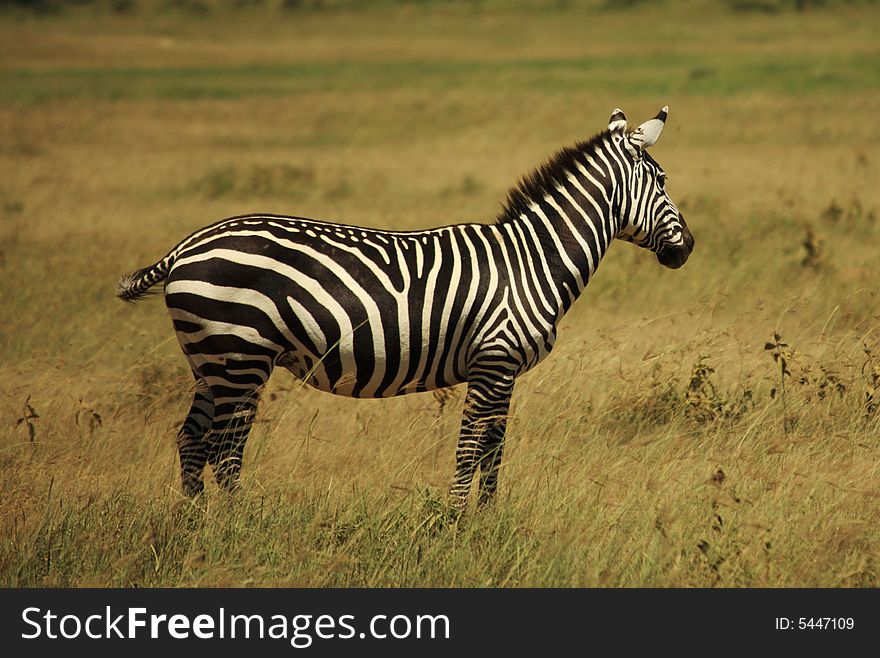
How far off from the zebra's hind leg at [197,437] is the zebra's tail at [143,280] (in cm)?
56

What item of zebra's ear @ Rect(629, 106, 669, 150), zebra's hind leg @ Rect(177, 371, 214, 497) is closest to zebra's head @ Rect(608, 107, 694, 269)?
zebra's ear @ Rect(629, 106, 669, 150)

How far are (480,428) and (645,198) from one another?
174 cm

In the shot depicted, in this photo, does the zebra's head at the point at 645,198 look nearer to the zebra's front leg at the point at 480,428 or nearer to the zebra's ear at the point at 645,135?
the zebra's ear at the point at 645,135

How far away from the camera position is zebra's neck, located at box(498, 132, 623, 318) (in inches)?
256

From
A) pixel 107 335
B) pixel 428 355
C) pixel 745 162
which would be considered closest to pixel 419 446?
pixel 428 355

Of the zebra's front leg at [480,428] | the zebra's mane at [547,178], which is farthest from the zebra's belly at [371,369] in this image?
the zebra's mane at [547,178]

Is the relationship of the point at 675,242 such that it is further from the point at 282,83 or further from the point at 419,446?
the point at 282,83

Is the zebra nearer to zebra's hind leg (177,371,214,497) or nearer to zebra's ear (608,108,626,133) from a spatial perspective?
zebra's hind leg (177,371,214,497)

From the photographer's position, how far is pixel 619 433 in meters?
7.41

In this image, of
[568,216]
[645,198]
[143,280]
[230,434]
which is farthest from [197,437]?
[645,198]

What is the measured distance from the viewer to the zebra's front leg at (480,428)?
6.12m

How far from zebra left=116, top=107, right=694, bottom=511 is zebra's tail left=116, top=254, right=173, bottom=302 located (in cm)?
1

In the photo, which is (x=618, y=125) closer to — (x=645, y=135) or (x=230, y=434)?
(x=645, y=135)

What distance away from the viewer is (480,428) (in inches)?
243
